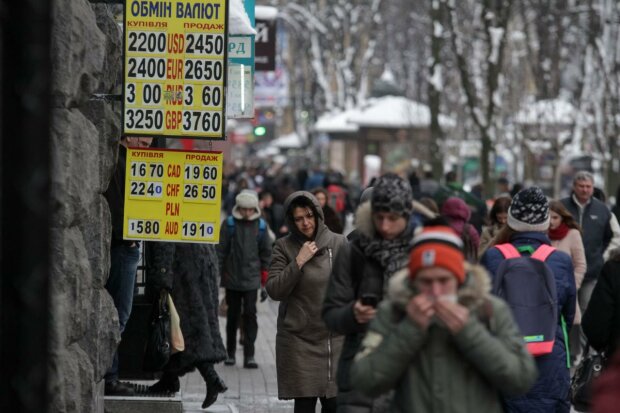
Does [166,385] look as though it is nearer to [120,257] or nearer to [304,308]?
[120,257]

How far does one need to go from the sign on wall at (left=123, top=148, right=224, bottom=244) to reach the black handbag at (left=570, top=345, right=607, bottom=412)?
2380 millimetres

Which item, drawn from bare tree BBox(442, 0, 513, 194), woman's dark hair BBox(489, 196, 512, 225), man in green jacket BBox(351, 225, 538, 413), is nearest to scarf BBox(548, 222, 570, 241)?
woman's dark hair BBox(489, 196, 512, 225)

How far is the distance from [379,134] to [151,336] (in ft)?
108

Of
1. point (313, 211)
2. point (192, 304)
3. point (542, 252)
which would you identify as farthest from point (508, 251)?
point (192, 304)

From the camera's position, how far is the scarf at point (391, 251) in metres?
5.81

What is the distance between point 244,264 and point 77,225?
6.85 m

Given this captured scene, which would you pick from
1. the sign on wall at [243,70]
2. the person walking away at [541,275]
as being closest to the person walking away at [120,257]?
the sign on wall at [243,70]

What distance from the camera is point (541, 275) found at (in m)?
7.73

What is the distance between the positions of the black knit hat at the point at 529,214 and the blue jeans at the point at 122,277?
292 cm

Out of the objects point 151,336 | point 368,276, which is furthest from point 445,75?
point 368,276

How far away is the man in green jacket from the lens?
193 inches

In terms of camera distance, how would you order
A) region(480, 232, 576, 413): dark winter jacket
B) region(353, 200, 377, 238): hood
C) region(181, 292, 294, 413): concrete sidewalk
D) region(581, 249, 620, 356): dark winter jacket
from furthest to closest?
1. region(181, 292, 294, 413): concrete sidewalk
2. region(581, 249, 620, 356): dark winter jacket
3. region(480, 232, 576, 413): dark winter jacket
4. region(353, 200, 377, 238): hood

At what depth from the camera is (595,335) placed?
27.8ft

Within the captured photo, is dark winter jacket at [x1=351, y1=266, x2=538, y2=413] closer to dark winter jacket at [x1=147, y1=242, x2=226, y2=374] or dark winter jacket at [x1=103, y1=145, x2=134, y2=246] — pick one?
dark winter jacket at [x1=103, y1=145, x2=134, y2=246]
